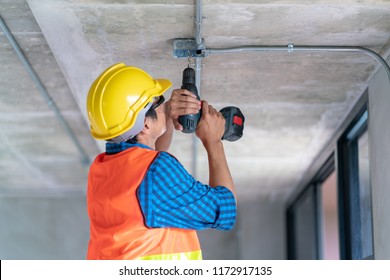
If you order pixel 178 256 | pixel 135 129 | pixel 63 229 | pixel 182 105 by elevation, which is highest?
pixel 63 229

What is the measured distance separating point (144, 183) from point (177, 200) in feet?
0.41

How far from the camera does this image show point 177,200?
2434 millimetres

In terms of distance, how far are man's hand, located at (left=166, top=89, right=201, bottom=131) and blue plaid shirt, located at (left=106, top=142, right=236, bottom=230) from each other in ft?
1.02

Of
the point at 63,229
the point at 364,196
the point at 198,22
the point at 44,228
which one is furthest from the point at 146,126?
the point at 44,228

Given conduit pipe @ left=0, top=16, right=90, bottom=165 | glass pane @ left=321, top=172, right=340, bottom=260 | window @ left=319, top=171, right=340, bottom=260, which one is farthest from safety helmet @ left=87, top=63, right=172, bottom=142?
glass pane @ left=321, top=172, right=340, bottom=260

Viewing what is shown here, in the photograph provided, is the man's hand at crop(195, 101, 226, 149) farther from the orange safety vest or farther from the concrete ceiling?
the concrete ceiling

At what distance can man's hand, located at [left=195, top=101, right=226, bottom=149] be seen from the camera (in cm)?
272

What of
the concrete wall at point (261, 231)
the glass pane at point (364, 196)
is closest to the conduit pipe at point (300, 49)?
the glass pane at point (364, 196)

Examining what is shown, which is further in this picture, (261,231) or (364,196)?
(261,231)

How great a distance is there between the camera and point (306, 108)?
15.5 feet

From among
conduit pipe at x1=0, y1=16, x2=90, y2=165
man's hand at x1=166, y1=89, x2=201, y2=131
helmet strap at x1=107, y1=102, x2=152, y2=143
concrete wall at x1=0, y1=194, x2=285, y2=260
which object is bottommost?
helmet strap at x1=107, y1=102, x2=152, y2=143

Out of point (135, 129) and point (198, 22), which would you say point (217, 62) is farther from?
point (135, 129)

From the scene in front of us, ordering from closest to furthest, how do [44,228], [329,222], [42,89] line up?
[42,89], [329,222], [44,228]
